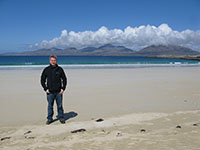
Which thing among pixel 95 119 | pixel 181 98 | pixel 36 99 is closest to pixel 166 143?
pixel 95 119

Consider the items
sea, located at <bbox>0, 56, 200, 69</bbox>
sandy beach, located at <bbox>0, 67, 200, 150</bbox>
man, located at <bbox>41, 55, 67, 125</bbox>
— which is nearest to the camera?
sandy beach, located at <bbox>0, 67, 200, 150</bbox>

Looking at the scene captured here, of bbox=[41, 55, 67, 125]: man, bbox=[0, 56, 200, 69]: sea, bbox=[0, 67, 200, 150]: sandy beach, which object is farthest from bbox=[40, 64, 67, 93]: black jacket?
bbox=[0, 56, 200, 69]: sea

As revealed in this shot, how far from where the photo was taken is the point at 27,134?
160 inches

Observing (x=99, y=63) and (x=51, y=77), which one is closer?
(x=51, y=77)

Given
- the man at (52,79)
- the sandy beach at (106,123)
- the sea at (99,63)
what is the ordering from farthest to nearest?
the sea at (99,63) → the man at (52,79) → the sandy beach at (106,123)

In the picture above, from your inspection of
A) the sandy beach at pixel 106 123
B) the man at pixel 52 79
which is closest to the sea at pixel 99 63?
the sandy beach at pixel 106 123

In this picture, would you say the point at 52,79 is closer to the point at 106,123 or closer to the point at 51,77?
the point at 51,77

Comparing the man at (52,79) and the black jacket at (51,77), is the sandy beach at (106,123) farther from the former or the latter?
the black jacket at (51,77)

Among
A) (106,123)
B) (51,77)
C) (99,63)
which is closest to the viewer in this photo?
(51,77)

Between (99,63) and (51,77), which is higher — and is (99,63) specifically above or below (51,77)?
above

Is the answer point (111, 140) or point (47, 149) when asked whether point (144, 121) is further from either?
point (47, 149)

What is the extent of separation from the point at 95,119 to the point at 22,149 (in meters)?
2.35

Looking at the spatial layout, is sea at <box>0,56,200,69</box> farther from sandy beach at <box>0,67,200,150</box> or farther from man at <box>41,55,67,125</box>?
man at <box>41,55,67,125</box>

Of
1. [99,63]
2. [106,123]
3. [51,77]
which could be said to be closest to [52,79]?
[51,77]
